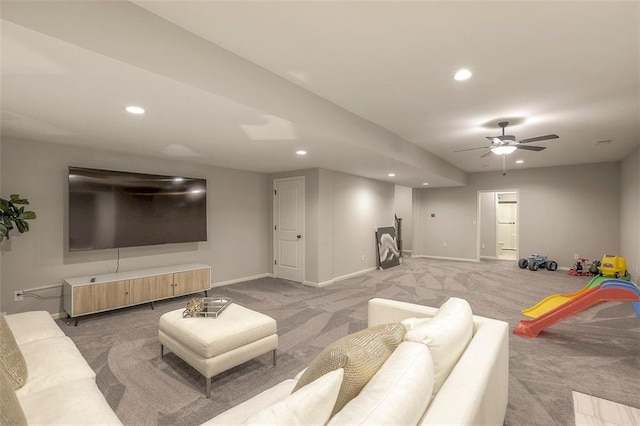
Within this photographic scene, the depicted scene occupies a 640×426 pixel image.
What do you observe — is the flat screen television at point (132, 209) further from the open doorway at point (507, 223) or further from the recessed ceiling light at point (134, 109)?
the open doorway at point (507, 223)

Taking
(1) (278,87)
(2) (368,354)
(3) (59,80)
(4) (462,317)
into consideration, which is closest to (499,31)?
(1) (278,87)

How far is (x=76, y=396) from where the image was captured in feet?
4.89

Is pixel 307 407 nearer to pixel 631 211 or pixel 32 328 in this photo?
pixel 32 328

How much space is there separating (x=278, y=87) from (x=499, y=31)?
1.79m

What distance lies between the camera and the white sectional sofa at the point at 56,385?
135cm

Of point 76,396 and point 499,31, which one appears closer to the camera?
point 76,396

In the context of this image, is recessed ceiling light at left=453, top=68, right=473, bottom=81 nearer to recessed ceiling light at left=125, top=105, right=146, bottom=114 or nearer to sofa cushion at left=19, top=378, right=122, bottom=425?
recessed ceiling light at left=125, top=105, right=146, bottom=114

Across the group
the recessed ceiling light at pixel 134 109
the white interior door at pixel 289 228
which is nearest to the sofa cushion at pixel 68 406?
the recessed ceiling light at pixel 134 109

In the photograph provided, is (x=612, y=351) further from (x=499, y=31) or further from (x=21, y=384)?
(x=21, y=384)

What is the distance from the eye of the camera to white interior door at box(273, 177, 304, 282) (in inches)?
234

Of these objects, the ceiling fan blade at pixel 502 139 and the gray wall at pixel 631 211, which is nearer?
the ceiling fan blade at pixel 502 139

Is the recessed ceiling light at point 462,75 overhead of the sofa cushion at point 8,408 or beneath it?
overhead

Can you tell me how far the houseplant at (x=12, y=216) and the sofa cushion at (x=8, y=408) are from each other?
306cm

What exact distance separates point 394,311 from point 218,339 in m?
1.39
